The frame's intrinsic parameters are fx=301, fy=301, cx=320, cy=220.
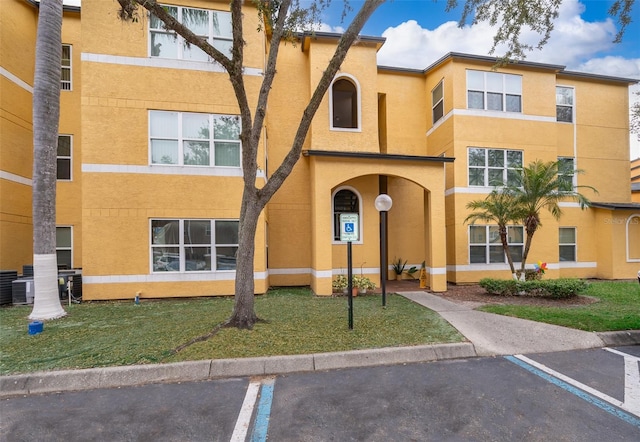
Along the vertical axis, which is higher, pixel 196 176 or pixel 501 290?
pixel 196 176

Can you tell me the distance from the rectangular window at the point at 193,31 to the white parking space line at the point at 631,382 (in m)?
11.7

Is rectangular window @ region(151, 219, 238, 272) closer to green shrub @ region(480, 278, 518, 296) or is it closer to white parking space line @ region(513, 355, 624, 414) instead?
white parking space line @ region(513, 355, 624, 414)

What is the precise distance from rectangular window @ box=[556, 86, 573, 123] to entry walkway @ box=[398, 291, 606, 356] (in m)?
11.7

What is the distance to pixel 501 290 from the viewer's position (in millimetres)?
9508

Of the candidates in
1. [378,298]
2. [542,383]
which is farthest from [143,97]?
[542,383]

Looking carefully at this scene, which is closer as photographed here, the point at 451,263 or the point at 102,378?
the point at 102,378

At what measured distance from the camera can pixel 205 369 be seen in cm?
446

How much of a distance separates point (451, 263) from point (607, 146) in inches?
387

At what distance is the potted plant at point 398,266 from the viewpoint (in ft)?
42.5

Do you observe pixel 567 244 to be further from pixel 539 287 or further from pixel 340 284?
pixel 340 284

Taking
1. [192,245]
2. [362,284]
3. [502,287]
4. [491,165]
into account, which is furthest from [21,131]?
[491,165]

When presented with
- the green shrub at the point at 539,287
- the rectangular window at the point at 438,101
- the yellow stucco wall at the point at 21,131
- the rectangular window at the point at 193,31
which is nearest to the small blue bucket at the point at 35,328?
the yellow stucco wall at the point at 21,131

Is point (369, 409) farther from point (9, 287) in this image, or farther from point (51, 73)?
point (9, 287)

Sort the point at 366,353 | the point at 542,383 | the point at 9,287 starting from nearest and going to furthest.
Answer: the point at 542,383 < the point at 366,353 < the point at 9,287
